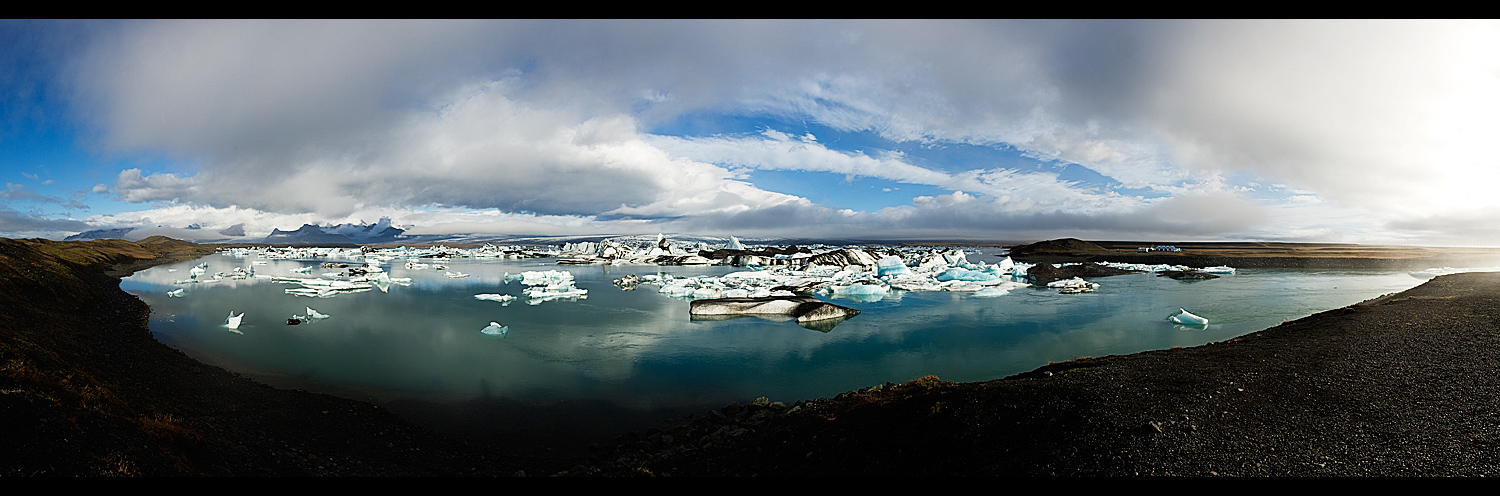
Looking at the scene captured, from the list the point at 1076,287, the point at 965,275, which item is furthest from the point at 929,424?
the point at 965,275

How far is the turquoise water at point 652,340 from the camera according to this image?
9.31m

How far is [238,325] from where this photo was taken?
14.4 metres

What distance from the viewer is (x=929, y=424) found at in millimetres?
5070

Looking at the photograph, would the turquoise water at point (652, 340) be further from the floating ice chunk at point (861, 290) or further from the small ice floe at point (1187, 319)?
the floating ice chunk at point (861, 290)

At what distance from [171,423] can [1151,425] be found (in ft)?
31.2

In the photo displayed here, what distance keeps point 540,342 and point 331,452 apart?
7.17 m

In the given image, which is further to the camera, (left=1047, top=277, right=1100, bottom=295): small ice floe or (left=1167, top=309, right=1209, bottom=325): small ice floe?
(left=1047, top=277, right=1100, bottom=295): small ice floe

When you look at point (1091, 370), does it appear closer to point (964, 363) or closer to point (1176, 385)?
point (1176, 385)

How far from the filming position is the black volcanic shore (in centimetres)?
402

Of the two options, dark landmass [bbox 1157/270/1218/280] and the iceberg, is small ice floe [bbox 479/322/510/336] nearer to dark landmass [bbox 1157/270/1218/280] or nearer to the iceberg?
the iceberg

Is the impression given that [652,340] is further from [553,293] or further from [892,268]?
[892,268]

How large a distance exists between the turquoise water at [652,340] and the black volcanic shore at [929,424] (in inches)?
70.6

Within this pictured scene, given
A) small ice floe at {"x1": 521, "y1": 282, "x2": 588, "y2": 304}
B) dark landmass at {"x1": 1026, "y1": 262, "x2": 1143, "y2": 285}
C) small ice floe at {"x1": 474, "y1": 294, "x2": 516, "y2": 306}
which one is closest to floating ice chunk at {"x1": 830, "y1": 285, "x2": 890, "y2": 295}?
small ice floe at {"x1": 521, "y1": 282, "x2": 588, "y2": 304}

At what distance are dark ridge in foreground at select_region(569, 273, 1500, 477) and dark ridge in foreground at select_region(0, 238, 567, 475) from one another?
239 centimetres
